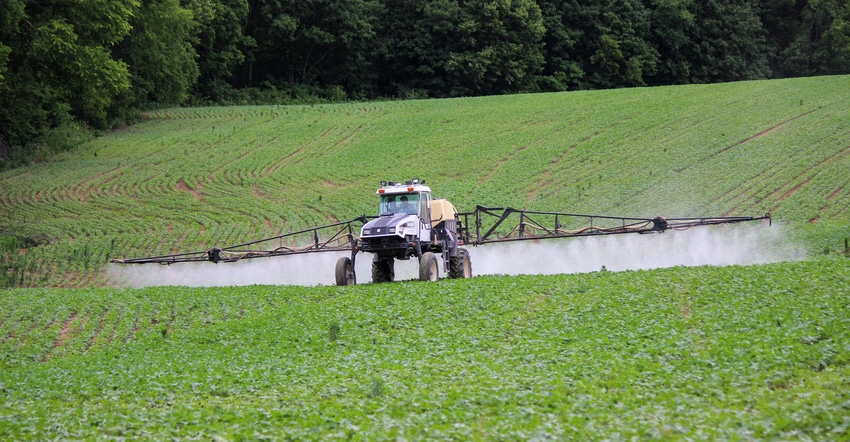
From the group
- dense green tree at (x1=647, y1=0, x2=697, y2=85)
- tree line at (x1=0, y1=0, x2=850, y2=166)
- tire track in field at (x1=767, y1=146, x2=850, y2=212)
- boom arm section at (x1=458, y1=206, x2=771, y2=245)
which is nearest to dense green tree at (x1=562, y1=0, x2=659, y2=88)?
tree line at (x1=0, y1=0, x2=850, y2=166)

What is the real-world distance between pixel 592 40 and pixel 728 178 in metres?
55.9

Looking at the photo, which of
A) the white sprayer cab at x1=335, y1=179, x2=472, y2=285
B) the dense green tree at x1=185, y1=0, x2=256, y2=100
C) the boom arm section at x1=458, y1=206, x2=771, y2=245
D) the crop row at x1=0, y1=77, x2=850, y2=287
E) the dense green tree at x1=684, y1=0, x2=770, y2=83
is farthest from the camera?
the dense green tree at x1=684, y1=0, x2=770, y2=83

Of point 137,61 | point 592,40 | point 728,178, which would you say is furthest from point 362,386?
point 592,40

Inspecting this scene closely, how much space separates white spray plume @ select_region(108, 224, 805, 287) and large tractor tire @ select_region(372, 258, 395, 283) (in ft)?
14.4

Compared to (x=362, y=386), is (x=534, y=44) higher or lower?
higher

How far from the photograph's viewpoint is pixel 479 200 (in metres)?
38.3

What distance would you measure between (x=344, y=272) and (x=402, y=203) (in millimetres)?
2473

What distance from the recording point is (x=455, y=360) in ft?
45.9

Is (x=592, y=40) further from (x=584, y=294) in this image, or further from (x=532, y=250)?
(x=584, y=294)

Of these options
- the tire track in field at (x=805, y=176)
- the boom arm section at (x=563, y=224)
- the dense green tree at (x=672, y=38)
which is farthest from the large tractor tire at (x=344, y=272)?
the dense green tree at (x=672, y=38)

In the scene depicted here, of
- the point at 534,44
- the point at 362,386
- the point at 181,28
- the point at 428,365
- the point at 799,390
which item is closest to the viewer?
the point at 799,390

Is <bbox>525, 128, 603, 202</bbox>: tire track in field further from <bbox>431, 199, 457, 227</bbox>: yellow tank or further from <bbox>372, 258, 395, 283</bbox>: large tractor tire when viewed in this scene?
<bbox>372, 258, 395, 283</bbox>: large tractor tire

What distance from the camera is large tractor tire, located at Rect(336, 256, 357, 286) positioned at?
934 inches

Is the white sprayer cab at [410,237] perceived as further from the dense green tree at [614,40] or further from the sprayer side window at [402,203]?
the dense green tree at [614,40]
